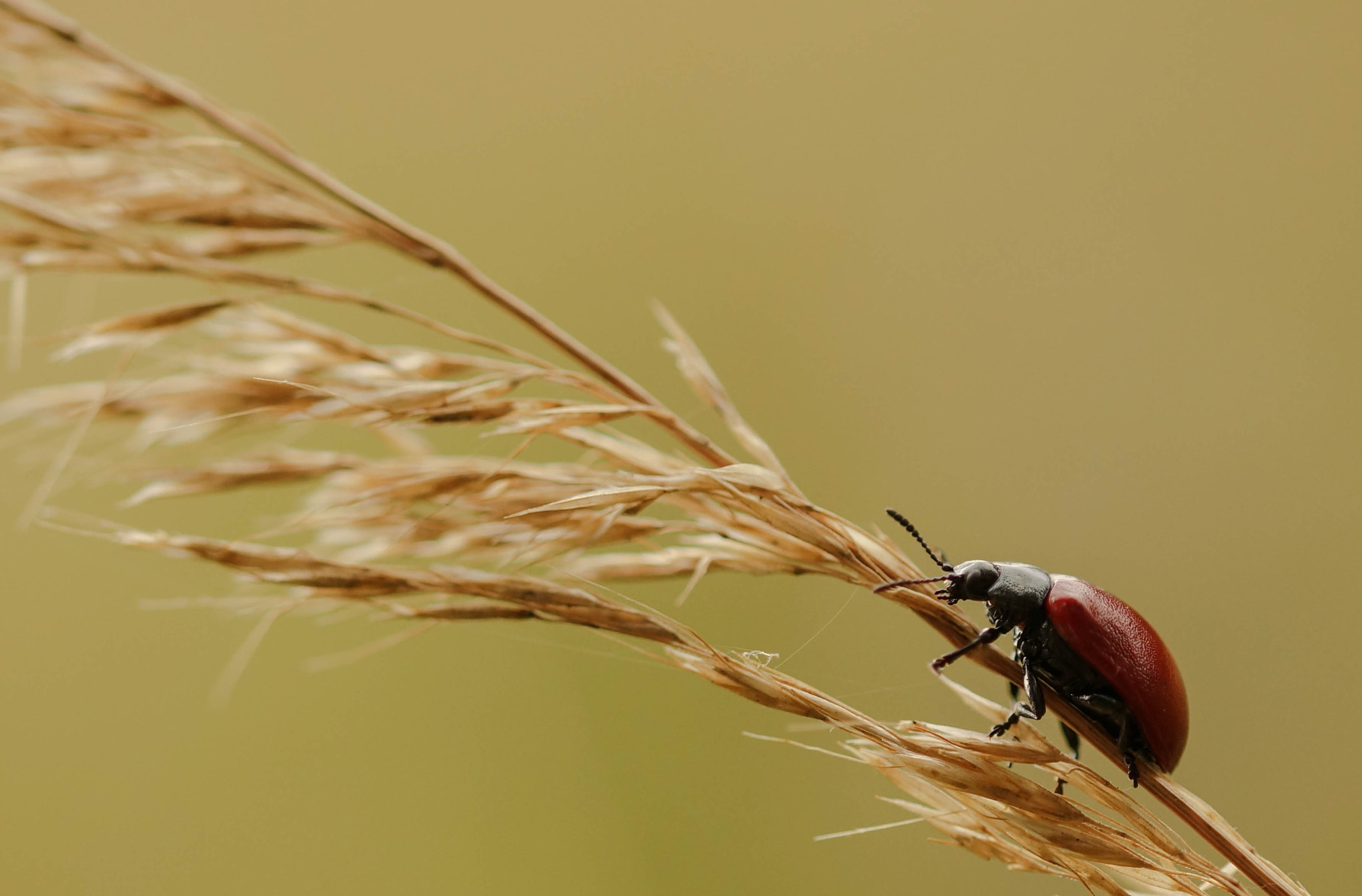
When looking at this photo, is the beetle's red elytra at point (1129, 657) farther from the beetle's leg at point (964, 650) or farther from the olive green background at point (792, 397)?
the olive green background at point (792, 397)

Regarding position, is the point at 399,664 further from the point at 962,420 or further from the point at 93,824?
the point at 962,420

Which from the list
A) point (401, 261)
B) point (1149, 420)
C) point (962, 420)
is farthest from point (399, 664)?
point (1149, 420)

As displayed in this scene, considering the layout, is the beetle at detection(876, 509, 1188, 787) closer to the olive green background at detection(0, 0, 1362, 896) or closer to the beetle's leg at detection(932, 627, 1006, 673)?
the beetle's leg at detection(932, 627, 1006, 673)

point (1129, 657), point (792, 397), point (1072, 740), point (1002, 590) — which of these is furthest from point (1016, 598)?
point (792, 397)

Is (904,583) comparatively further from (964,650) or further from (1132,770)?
(1132,770)

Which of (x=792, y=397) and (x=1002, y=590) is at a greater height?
(x=1002, y=590)
